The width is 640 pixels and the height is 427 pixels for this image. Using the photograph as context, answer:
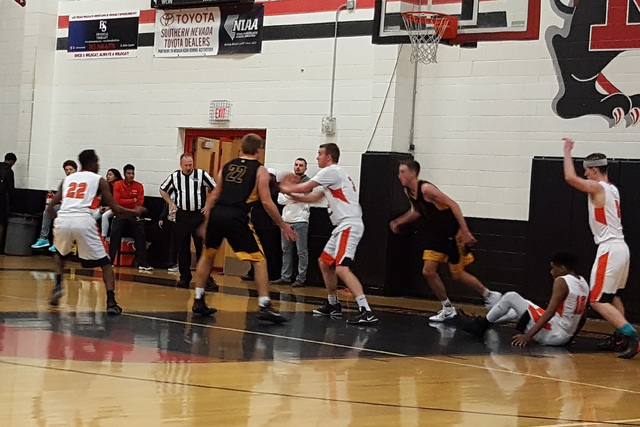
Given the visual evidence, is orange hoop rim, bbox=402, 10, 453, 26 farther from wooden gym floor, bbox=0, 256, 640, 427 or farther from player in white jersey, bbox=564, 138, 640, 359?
wooden gym floor, bbox=0, 256, 640, 427

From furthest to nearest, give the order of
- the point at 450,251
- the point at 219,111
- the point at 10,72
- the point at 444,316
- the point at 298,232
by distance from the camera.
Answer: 1. the point at 10,72
2. the point at 219,111
3. the point at 298,232
4. the point at 444,316
5. the point at 450,251

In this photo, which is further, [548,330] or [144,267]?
[144,267]

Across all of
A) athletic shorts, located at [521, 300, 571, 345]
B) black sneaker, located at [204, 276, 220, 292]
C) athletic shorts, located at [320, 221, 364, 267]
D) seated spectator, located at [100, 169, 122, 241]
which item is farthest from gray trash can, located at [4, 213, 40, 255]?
athletic shorts, located at [521, 300, 571, 345]

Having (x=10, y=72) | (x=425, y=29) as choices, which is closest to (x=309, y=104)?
(x=425, y=29)

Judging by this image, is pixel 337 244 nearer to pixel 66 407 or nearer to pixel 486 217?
pixel 486 217

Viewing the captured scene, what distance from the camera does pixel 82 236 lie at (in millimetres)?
9656

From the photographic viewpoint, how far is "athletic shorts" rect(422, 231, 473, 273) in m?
10.7

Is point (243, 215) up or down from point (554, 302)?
up

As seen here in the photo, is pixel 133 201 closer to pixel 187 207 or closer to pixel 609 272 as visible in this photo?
pixel 187 207

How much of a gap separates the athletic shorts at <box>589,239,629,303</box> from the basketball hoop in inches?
155

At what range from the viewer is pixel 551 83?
13188 millimetres

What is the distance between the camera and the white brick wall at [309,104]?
1336cm

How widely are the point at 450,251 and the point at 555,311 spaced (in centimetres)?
189

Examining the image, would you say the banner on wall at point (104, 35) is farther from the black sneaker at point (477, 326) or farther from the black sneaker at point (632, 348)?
the black sneaker at point (632, 348)
